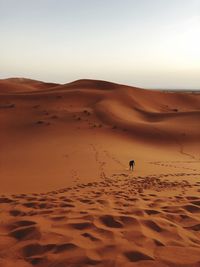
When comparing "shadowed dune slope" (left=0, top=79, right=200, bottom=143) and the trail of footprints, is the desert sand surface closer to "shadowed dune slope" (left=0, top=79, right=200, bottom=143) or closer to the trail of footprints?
the trail of footprints

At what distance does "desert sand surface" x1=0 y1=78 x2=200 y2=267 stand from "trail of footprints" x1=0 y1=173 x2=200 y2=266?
12 mm

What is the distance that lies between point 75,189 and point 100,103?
1576 centimetres

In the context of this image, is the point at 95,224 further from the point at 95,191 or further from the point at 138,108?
the point at 138,108

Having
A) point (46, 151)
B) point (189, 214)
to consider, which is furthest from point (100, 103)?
point (189, 214)

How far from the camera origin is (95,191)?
6.34 metres

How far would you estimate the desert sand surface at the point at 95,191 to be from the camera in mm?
3416

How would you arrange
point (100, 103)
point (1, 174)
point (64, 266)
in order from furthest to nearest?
point (100, 103), point (1, 174), point (64, 266)

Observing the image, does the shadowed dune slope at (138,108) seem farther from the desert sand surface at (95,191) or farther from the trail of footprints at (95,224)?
the trail of footprints at (95,224)

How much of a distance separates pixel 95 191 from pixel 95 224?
217 cm

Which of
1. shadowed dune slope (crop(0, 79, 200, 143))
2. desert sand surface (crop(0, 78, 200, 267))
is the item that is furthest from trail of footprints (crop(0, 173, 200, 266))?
shadowed dune slope (crop(0, 79, 200, 143))

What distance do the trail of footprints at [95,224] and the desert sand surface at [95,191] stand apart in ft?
0.04

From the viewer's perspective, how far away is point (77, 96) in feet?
78.1

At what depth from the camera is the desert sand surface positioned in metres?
3.42

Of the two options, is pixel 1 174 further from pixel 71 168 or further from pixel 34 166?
pixel 71 168
